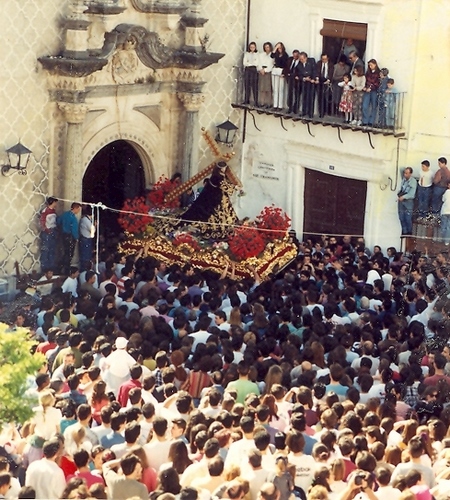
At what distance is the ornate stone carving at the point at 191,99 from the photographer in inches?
1003

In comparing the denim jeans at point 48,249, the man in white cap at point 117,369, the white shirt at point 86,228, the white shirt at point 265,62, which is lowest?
the man in white cap at point 117,369

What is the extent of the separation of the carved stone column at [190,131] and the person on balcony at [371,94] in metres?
3.10

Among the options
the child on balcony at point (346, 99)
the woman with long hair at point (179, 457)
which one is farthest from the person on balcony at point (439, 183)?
the woman with long hair at point (179, 457)

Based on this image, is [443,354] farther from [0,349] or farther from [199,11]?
[199,11]

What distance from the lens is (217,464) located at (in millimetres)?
14305

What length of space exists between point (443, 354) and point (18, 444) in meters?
5.66

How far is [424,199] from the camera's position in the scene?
23578mm

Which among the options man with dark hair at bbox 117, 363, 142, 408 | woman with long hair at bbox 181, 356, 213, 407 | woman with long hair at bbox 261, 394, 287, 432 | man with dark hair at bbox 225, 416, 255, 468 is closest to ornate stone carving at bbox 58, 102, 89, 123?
man with dark hair at bbox 117, 363, 142, 408

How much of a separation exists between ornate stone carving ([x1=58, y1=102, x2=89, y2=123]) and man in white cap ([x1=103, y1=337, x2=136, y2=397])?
680 cm

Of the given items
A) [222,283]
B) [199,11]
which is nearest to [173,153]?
[199,11]

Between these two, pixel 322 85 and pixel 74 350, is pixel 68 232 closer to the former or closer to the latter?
pixel 322 85

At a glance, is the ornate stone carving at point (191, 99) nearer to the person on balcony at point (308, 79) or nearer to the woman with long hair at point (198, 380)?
the person on balcony at point (308, 79)

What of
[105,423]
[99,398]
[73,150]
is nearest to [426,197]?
[73,150]

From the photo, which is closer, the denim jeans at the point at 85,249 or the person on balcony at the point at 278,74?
the denim jeans at the point at 85,249
